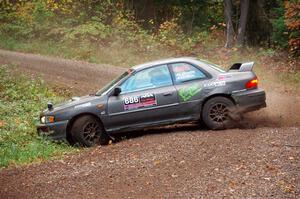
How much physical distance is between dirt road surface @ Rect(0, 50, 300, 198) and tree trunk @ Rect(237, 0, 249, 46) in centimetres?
1126

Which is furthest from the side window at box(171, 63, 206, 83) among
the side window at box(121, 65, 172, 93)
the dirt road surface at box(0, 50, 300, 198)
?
the dirt road surface at box(0, 50, 300, 198)

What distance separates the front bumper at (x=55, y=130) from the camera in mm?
11234

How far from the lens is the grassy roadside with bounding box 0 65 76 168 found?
10.5 metres

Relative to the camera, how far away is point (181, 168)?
8445 millimetres

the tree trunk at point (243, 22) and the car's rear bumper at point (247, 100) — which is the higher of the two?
the tree trunk at point (243, 22)

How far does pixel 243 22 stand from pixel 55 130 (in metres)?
13.9

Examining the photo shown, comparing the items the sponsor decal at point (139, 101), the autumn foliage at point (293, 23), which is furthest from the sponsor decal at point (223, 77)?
the autumn foliage at point (293, 23)

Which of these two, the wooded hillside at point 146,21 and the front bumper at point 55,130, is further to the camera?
the wooded hillside at point 146,21

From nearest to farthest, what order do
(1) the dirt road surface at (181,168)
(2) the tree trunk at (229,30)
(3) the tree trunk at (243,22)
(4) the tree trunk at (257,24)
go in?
(1) the dirt road surface at (181,168) < (3) the tree trunk at (243,22) < (2) the tree trunk at (229,30) < (4) the tree trunk at (257,24)

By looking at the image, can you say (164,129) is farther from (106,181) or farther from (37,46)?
(37,46)

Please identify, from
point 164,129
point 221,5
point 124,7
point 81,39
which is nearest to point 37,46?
point 81,39

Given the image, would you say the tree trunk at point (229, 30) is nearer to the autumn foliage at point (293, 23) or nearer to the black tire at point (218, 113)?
the autumn foliage at point (293, 23)

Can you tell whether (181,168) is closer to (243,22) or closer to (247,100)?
(247,100)

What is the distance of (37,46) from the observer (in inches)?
1045
